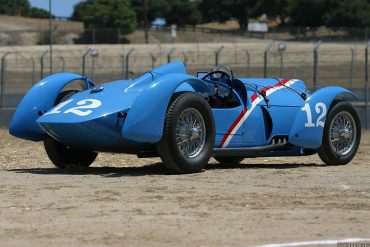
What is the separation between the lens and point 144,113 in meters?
10.3

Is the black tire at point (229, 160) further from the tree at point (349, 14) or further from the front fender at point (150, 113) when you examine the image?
the tree at point (349, 14)

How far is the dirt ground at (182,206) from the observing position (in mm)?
7094

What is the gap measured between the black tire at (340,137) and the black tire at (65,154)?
3.08m

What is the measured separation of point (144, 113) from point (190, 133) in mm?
864

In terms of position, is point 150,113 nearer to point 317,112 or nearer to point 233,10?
point 317,112

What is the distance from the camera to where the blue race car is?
10414 mm

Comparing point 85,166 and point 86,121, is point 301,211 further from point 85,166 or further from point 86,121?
point 85,166

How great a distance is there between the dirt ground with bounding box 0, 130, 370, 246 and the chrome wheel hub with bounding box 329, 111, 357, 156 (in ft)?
2.59

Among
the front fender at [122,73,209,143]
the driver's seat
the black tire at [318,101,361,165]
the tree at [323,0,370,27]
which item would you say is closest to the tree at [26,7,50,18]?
the tree at [323,0,370,27]

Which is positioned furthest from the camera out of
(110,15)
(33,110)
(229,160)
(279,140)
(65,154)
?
(110,15)

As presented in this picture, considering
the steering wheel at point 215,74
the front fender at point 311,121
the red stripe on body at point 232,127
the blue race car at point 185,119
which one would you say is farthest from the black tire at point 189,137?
the front fender at point 311,121

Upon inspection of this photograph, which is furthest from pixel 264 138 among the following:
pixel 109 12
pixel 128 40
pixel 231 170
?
pixel 109 12

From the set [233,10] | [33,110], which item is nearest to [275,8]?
[233,10]

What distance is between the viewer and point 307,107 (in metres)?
12.4
